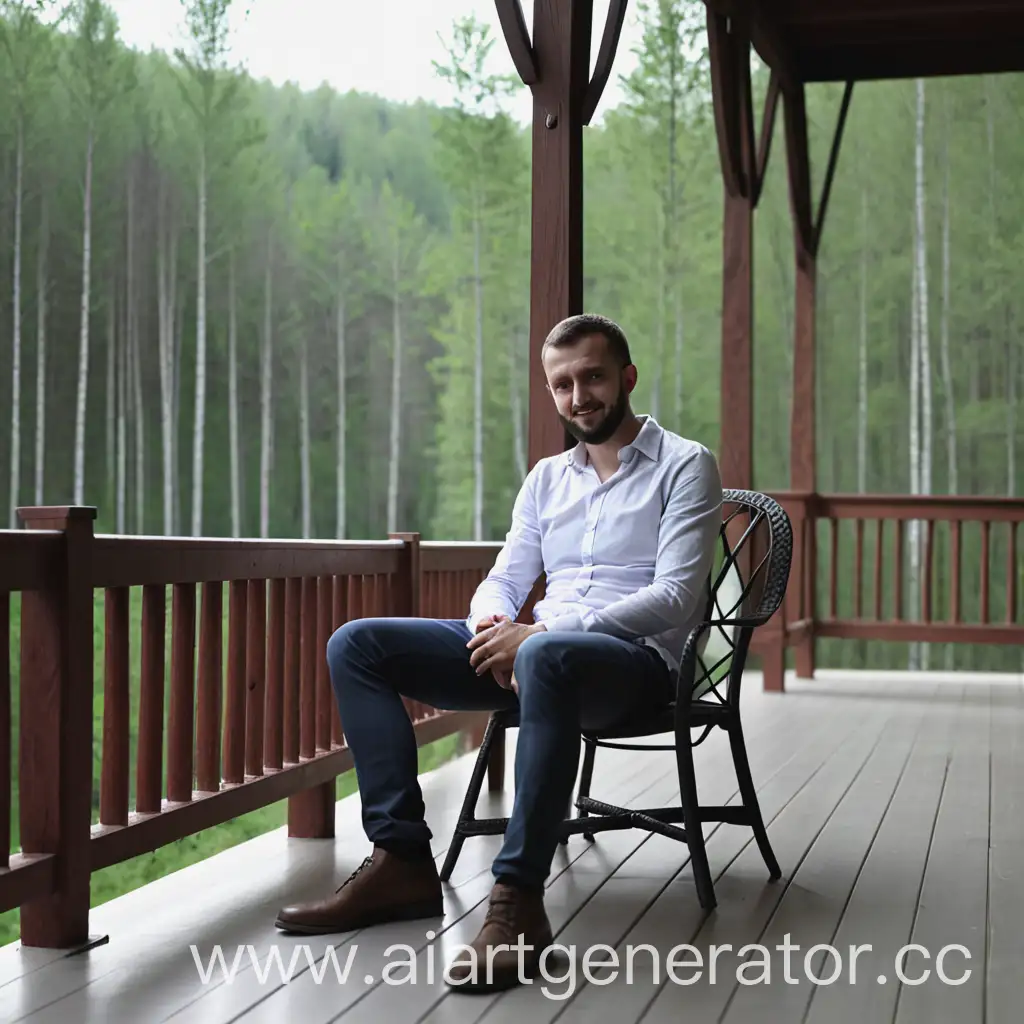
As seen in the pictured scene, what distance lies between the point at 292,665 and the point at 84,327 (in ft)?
52.8

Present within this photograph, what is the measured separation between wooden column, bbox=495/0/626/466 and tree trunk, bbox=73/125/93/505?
1519 cm

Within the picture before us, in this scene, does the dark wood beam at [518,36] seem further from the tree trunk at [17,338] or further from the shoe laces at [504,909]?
the tree trunk at [17,338]

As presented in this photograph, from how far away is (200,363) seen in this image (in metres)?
17.8

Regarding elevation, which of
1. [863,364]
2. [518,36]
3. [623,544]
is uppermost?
[863,364]

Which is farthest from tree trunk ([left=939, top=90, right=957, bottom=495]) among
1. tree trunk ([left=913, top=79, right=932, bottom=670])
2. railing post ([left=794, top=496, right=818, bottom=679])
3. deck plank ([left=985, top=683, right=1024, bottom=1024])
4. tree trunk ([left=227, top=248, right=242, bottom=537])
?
deck plank ([left=985, top=683, right=1024, bottom=1024])

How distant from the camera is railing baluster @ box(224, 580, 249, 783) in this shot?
2822mm

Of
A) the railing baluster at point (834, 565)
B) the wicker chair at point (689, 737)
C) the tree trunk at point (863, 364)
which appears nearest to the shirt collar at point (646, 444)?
the wicker chair at point (689, 737)

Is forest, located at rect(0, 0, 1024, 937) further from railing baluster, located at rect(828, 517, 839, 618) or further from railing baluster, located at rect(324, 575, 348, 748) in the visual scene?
railing baluster, located at rect(324, 575, 348, 748)

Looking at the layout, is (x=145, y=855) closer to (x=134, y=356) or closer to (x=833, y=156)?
(x=134, y=356)

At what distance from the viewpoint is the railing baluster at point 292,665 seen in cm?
307

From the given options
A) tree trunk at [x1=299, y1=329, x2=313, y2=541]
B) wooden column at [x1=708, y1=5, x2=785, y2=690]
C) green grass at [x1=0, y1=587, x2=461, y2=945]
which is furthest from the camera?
tree trunk at [x1=299, y1=329, x2=313, y2=541]

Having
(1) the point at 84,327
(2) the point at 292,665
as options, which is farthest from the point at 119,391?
(2) the point at 292,665

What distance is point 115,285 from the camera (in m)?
18.8

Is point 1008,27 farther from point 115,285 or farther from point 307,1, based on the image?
point 307,1
